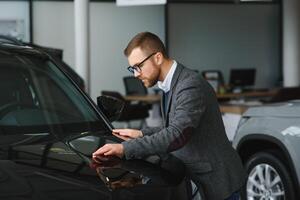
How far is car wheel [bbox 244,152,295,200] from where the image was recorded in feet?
16.5

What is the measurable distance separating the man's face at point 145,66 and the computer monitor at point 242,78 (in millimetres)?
10988

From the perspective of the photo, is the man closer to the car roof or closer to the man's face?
the man's face

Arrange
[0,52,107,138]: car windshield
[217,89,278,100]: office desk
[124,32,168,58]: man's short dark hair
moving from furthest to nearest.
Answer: [217,89,278,100]: office desk
[0,52,107,138]: car windshield
[124,32,168,58]: man's short dark hair

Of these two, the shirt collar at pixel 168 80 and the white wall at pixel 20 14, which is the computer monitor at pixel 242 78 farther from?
the shirt collar at pixel 168 80

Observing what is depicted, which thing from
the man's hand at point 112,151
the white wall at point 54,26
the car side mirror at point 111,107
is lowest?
the man's hand at point 112,151

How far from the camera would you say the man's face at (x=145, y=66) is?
10.00 ft

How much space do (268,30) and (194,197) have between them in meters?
13.9

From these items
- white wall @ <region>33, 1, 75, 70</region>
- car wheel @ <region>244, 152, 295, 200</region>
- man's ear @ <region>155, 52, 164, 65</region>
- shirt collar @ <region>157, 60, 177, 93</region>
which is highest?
white wall @ <region>33, 1, 75, 70</region>

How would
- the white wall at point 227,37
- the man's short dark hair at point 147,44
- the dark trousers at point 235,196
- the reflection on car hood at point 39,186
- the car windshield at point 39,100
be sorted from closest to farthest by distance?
the reflection on car hood at point 39,186
the man's short dark hair at point 147,44
the dark trousers at point 235,196
the car windshield at point 39,100
the white wall at point 227,37

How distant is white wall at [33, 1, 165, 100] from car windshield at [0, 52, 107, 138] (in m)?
9.49

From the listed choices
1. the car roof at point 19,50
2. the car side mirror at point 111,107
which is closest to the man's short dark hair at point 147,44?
the car side mirror at point 111,107

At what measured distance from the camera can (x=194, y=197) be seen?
3002 mm

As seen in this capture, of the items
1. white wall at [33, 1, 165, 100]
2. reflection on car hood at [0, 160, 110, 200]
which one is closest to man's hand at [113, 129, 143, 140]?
reflection on car hood at [0, 160, 110, 200]

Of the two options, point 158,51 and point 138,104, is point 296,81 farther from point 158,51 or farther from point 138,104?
point 158,51
